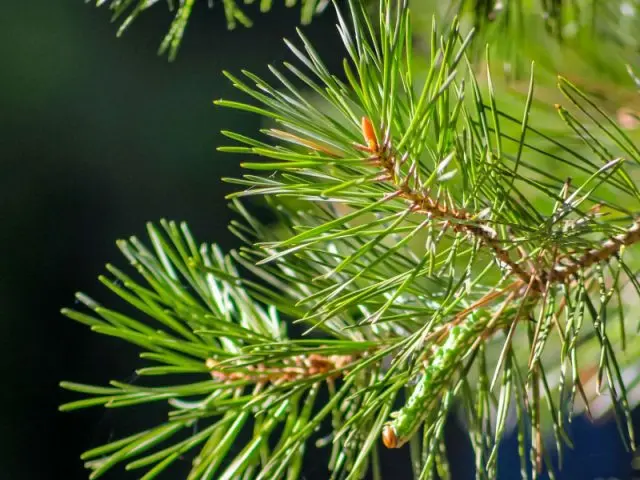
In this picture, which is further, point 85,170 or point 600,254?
point 85,170

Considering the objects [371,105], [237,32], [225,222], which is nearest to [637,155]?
[371,105]

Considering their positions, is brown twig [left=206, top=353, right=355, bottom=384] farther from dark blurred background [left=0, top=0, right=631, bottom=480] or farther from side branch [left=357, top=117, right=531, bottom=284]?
dark blurred background [left=0, top=0, right=631, bottom=480]

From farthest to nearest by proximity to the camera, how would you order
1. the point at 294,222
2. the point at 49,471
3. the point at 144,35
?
the point at 144,35, the point at 49,471, the point at 294,222

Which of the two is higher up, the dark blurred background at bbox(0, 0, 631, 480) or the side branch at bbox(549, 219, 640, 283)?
the dark blurred background at bbox(0, 0, 631, 480)

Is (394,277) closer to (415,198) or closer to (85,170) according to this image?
(415,198)

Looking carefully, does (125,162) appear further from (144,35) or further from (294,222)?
(294,222)

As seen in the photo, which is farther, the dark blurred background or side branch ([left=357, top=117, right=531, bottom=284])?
the dark blurred background

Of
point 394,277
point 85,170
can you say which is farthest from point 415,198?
point 85,170

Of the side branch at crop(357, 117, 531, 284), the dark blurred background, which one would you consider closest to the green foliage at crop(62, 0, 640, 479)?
the side branch at crop(357, 117, 531, 284)

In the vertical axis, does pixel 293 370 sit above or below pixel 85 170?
below
